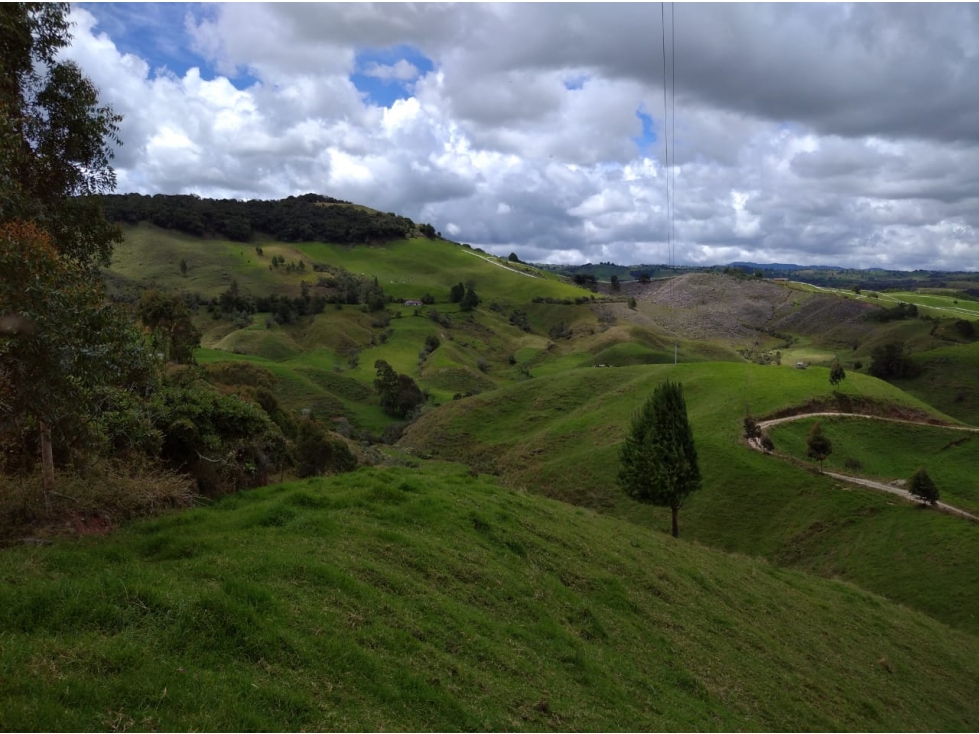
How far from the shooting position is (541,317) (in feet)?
565

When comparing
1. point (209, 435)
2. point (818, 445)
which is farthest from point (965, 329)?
point (209, 435)

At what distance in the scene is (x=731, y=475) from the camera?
56812 mm

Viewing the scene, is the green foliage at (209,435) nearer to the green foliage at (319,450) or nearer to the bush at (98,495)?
the bush at (98,495)

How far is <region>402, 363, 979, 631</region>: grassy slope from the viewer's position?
4212cm

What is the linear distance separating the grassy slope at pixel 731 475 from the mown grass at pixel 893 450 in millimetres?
4731

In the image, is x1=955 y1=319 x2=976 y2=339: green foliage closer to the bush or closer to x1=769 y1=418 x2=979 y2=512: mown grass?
x1=769 y1=418 x2=979 y2=512: mown grass

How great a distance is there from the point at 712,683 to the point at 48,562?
14582 millimetres

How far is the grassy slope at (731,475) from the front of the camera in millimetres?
42125

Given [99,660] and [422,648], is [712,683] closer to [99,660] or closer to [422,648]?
[422,648]

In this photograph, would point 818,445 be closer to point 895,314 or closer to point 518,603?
point 518,603

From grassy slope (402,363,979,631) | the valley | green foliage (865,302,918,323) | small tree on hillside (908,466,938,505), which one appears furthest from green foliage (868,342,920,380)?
small tree on hillside (908,466,938,505)

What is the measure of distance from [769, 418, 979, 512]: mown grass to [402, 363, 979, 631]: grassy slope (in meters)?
4.73

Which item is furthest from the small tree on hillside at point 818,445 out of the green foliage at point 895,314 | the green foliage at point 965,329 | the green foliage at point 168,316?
the green foliage at point 895,314

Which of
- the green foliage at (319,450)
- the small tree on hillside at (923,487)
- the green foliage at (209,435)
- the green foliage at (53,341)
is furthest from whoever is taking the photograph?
the small tree on hillside at (923,487)
